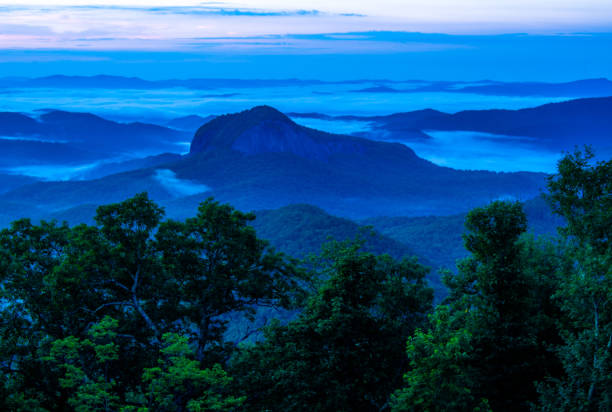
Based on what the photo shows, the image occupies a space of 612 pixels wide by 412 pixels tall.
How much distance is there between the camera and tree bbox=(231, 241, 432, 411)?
20938mm

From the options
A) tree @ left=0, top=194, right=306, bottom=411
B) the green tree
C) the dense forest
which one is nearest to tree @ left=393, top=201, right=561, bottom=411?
the dense forest

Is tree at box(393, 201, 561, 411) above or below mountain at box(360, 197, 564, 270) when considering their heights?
below

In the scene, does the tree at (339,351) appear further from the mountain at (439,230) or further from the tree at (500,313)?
the mountain at (439,230)

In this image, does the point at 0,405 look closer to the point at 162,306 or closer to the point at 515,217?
the point at 162,306

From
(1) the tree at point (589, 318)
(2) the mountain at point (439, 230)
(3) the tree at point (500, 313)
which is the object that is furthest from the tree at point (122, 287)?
(2) the mountain at point (439, 230)

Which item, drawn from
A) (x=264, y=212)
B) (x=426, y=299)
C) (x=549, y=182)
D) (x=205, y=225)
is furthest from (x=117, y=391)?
(x=264, y=212)

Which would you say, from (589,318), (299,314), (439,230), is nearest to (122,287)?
(299,314)

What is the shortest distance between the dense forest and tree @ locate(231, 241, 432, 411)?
2.4 inches

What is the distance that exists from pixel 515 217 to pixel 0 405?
65.1ft

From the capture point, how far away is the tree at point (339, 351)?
68.7ft

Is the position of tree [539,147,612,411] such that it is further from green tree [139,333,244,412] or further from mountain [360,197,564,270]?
mountain [360,197,564,270]

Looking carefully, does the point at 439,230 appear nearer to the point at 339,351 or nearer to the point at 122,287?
the point at 339,351

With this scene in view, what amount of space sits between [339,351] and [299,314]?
2498 mm

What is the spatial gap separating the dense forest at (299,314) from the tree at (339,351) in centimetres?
6
